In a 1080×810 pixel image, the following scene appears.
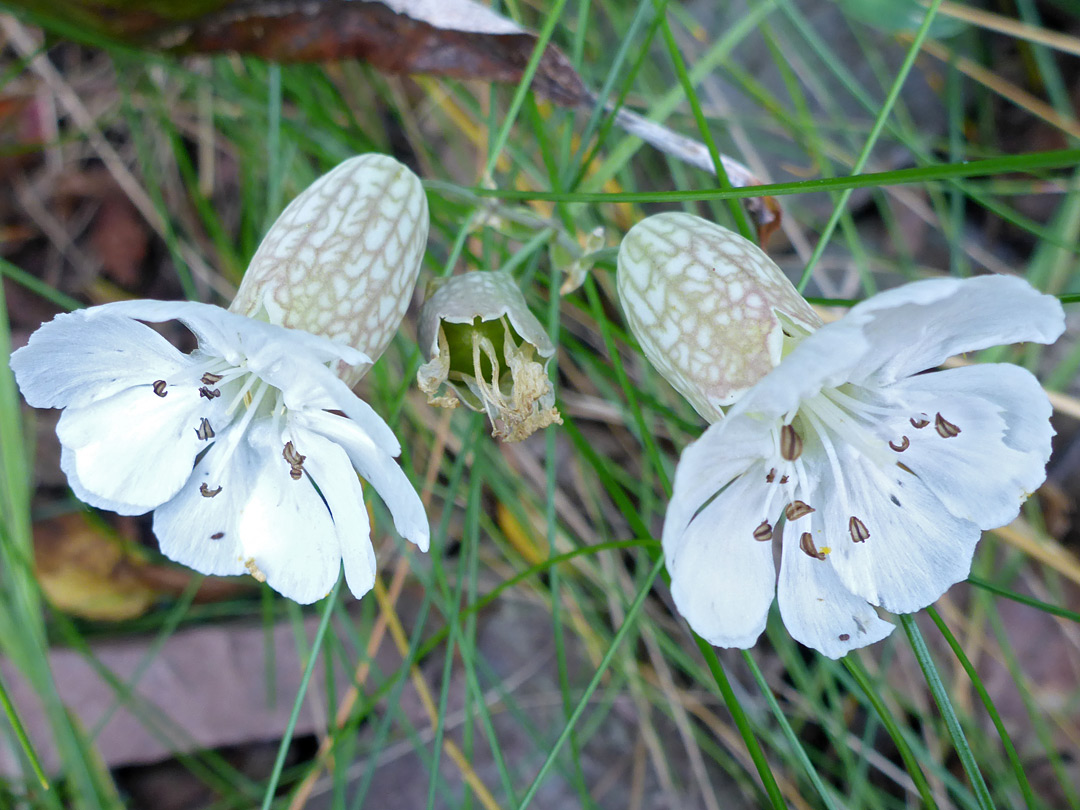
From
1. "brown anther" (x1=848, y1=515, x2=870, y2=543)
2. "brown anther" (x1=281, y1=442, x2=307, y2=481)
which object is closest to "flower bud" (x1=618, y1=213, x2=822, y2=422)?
"brown anther" (x1=848, y1=515, x2=870, y2=543)

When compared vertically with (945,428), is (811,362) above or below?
above

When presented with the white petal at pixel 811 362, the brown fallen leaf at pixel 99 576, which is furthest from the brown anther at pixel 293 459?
the brown fallen leaf at pixel 99 576

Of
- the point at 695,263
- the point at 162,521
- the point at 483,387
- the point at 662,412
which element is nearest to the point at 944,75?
the point at 662,412

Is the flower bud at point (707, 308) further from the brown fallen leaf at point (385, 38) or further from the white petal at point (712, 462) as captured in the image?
the brown fallen leaf at point (385, 38)

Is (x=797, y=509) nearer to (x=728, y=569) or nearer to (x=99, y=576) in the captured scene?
(x=728, y=569)

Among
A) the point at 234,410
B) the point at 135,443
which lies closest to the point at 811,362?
the point at 234,410

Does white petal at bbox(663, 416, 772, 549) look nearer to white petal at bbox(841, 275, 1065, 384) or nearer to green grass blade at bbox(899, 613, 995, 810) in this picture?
white petal at bbox(841, 275, 1065, 384)
